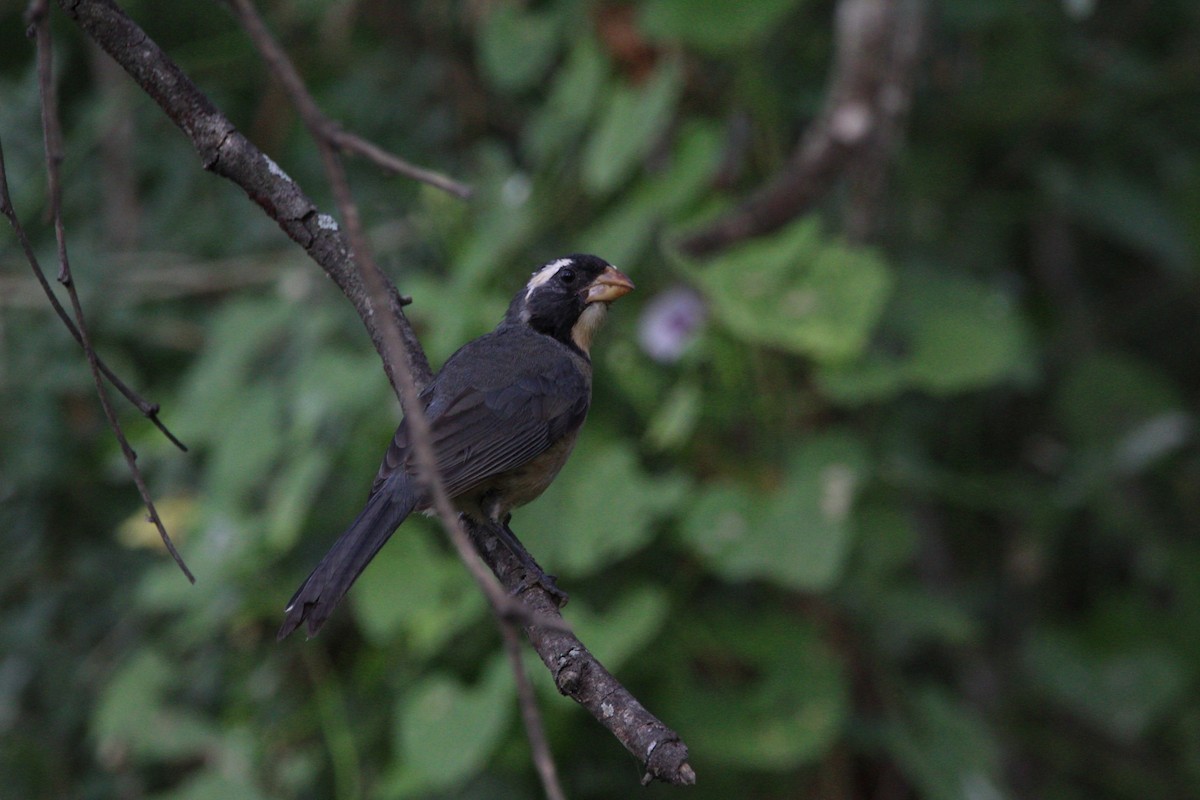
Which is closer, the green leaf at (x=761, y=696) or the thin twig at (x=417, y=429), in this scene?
the thin twig at (x=417, y=429)

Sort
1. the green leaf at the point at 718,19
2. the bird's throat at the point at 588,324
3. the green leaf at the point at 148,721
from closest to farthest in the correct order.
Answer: the bird's throat at the point at 588,324
the green leaf at the point at 718,19
the green leaf at the point at 148,721

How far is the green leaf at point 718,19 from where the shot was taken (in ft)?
15.7

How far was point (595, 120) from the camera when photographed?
17.2ft

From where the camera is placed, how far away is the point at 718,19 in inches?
190

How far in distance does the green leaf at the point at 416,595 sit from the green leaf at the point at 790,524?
77 centimetres

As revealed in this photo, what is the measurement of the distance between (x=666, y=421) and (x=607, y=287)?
0.49m

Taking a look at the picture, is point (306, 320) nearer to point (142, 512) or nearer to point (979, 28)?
point (142, 512)

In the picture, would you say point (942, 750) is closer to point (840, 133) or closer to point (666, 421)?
point (666, 421)

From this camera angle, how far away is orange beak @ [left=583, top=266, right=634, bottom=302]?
4.33 metres

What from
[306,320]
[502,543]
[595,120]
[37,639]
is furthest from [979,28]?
[37,639]

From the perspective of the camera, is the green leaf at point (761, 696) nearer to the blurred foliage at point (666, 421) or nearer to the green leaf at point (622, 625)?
the blurred foliage at point (666, 421)

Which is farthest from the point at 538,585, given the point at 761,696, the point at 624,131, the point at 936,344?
the point at 936,344

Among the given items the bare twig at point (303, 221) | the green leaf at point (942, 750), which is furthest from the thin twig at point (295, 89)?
the green leaf at point (942, 750)

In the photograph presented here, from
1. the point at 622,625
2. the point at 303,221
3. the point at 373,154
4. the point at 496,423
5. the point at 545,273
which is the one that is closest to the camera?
the point at 373,154
